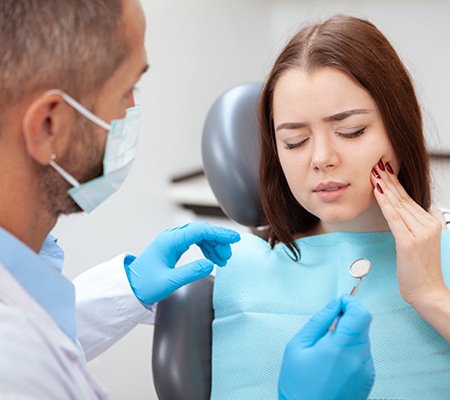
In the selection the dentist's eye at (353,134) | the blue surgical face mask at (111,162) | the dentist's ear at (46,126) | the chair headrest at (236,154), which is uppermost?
the dentist's ear at (46,126)

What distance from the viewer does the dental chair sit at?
4.66ft

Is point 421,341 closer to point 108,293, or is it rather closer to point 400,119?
point 400,119

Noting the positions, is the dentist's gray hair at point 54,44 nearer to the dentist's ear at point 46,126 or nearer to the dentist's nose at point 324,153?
the dentist's ear at point 46,126

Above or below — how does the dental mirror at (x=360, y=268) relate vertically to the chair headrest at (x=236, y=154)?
below

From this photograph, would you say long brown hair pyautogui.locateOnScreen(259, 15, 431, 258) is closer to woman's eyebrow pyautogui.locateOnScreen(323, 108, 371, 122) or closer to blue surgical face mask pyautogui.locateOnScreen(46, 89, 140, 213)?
woman's eyebrow pyautogui.locateOnScreen(323, 108, 371, 122)

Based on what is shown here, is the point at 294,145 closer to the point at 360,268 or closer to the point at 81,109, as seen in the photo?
the point at 360,268

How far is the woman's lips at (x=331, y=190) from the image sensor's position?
1.32m

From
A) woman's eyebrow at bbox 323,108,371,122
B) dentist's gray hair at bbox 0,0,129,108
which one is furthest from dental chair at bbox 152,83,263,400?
Result: dentist's gray hair at bbox 0,0,129,108

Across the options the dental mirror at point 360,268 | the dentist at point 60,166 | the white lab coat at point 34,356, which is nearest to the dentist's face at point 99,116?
the dentist at point 60,166

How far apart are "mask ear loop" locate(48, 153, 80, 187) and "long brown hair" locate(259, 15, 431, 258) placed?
50 centimetres

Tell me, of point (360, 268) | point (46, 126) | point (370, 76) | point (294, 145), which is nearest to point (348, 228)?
point (360, 268)

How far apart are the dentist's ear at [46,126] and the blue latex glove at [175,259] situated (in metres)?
0.45

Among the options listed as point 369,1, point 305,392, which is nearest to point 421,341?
point 305,392

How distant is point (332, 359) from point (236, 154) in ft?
2.16
